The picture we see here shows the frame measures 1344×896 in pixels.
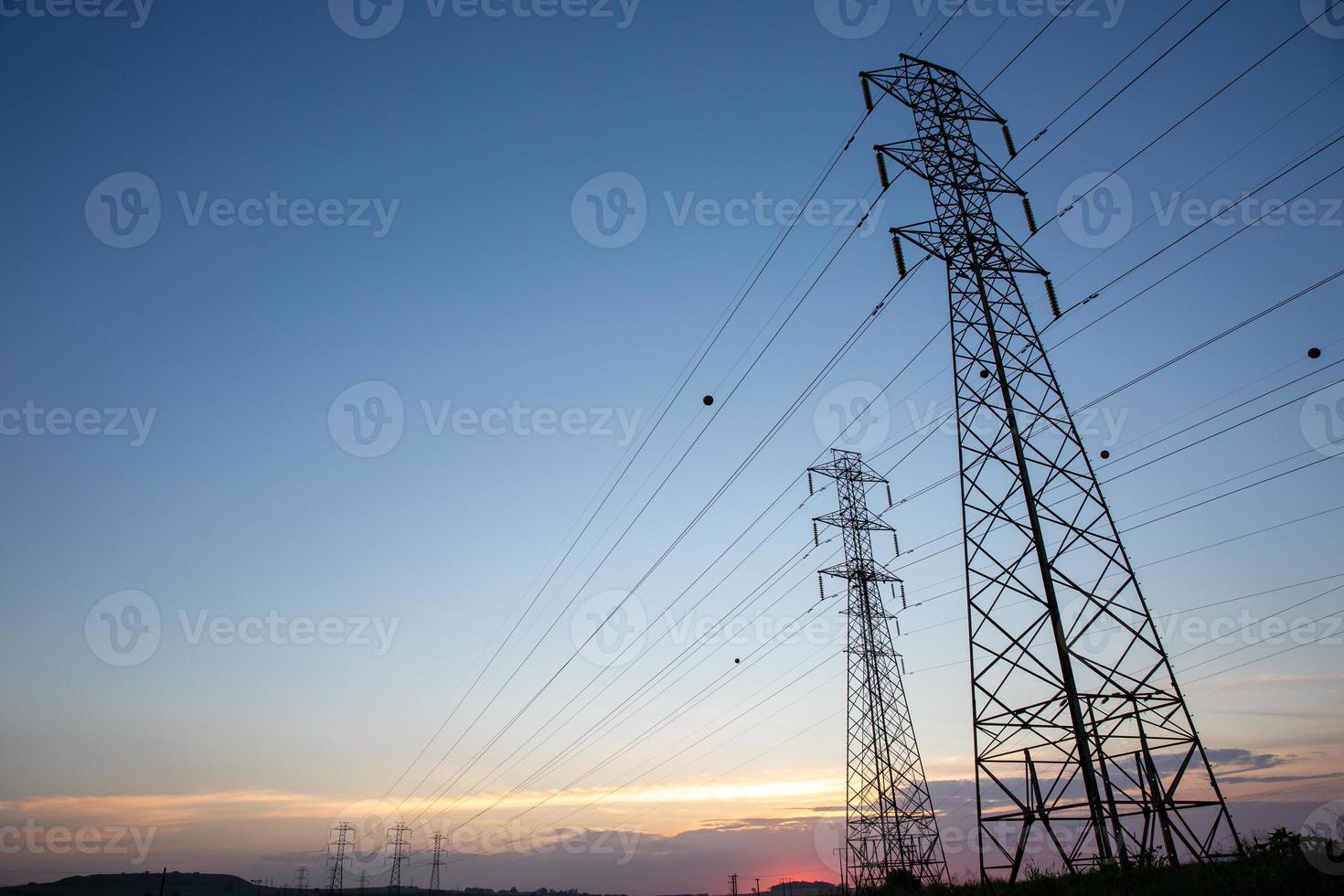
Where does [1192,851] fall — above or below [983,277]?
below

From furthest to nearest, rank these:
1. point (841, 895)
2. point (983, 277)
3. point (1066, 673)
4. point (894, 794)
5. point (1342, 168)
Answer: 1. point (894, 794)
2. point (841, 895)
3. point (983, 277)
4. point (1066, 673)
5. point (1342, 168)

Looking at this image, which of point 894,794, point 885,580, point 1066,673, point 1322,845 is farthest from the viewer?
point 885,580

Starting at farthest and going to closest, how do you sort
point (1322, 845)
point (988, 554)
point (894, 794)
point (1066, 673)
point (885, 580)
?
1. point (885, 580)
2. point (894, 794)
3. point (988, 554)
4. point (1066, 673)
5. point (1322, 845)

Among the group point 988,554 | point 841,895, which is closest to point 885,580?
point 841,895

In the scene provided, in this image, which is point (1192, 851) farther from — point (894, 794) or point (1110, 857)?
point (894, 794)

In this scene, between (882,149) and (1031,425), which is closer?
(1031,425)

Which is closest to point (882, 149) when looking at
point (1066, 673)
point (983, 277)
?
point (983, 277)

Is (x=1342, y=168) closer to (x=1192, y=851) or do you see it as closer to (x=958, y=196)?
(x=958, y=196)

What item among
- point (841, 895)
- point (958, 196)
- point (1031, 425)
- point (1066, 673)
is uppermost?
point (958, 196)

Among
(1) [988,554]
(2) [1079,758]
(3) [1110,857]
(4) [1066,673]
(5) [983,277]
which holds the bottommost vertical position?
(3) [1110,857]
